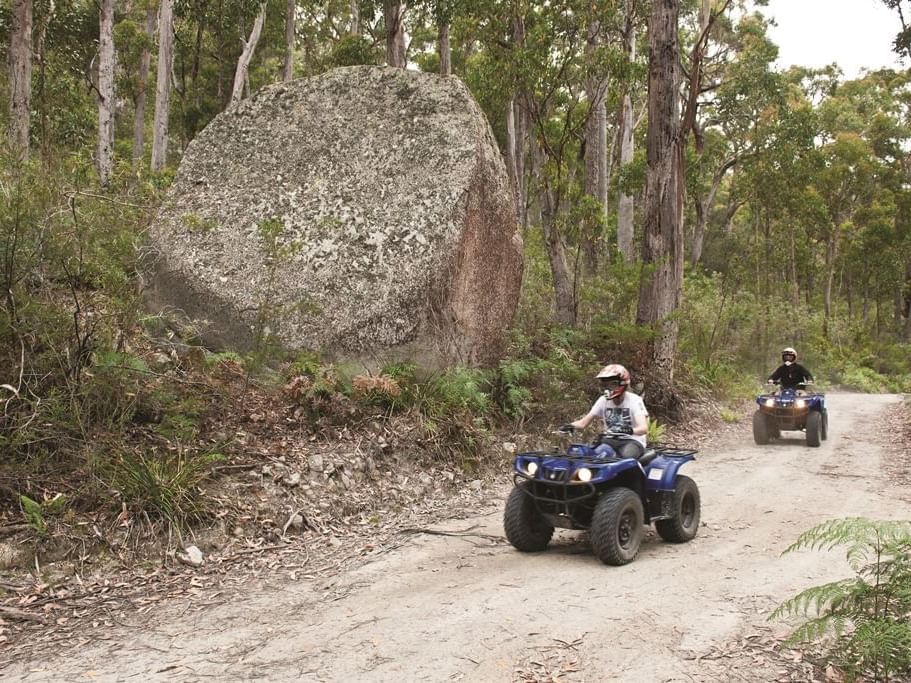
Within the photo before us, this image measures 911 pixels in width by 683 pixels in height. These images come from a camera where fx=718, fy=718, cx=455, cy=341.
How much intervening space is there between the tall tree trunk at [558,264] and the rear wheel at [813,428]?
4588mm

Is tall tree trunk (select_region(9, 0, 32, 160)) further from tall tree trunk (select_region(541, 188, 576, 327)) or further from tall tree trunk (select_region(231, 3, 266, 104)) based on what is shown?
tall tree trunk (select_region(541, 188, 576, 327))

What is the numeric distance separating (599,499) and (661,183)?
912cm

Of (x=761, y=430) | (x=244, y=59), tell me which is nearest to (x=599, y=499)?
(x=761, y=430)

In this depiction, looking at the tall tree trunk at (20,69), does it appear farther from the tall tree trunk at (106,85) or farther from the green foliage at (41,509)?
the green foliage at (41,509)

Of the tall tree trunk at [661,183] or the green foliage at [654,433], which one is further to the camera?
the tall tree trunk at [661,183]

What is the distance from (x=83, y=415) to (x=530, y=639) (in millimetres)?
4472

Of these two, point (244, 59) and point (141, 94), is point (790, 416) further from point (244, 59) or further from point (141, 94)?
point (141, 94)

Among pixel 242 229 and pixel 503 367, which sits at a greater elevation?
pixel 242 229

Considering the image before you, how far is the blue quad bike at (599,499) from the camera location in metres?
5.74

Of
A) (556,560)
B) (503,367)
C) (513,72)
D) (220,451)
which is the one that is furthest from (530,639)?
(513,72)

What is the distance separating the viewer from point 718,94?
92.2 feet

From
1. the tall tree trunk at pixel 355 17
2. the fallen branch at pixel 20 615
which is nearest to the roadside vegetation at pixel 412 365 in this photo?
the tall tree trunk at pixel 355 17

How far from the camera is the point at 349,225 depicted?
32.1ft

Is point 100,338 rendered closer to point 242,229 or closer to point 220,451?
point 220,451
